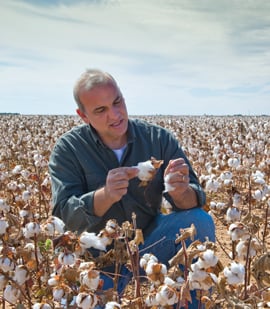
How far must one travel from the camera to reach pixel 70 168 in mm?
3043

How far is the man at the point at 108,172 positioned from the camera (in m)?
2.79

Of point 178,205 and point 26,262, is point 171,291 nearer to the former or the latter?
point 26,262

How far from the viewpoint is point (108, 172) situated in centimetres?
266

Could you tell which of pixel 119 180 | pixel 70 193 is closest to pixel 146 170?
pixel 119 180

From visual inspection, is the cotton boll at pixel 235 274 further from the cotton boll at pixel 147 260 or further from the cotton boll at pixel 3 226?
the cotton boll at pixel 3 226

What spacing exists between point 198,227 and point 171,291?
123 centimetres

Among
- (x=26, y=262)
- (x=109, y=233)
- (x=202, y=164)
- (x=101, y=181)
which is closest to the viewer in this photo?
(x=109, y=233)

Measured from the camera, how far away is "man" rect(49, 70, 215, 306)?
9.17ft

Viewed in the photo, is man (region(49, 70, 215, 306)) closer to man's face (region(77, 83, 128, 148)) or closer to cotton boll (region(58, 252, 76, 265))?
man's face (region(77, 83, 128, 148))

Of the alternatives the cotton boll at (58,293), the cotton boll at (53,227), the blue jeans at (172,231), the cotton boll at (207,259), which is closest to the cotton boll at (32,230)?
the cotton boll at (53,227)

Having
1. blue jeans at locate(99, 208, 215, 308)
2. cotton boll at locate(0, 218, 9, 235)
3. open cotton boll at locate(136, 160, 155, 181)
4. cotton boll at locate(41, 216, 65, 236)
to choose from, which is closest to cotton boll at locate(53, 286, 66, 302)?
cotton boll at locate(41, 216, 65, 236)

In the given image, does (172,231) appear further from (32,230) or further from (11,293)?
(11,293)

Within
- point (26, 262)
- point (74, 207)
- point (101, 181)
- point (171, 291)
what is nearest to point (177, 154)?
point (101, 181)

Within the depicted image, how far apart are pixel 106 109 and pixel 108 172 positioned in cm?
41
